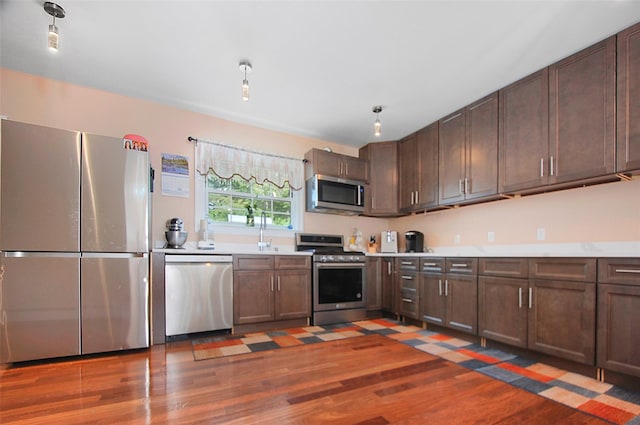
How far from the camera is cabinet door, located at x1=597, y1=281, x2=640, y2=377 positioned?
6.55ft

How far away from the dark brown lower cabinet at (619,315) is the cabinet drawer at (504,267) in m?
0.52

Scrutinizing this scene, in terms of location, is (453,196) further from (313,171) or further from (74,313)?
(74,313)

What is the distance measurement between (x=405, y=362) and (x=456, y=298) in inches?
42.8

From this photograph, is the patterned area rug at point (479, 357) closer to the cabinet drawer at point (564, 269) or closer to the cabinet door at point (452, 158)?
Result: the cabinet drawer at point (564, 269)

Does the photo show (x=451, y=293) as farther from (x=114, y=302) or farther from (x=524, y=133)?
(x=114, y=302)

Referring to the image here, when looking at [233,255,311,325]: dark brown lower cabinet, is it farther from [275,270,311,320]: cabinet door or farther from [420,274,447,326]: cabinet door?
[420,274,447,326]: cabinet door

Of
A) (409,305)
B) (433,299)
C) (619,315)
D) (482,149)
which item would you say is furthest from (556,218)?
(409,305)

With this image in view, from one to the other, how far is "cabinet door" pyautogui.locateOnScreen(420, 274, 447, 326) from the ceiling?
6.58ft

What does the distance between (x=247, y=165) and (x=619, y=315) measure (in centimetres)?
379

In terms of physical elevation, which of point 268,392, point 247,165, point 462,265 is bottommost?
point 268,392

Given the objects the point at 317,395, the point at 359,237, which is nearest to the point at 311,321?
the point at 359,237

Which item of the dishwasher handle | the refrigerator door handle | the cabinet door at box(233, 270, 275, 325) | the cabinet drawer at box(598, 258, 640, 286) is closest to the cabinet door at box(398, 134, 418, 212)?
the cabinet door at box(233, 270, 275, 325)

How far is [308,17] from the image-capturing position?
2.24 m

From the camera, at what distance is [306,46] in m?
2.56
